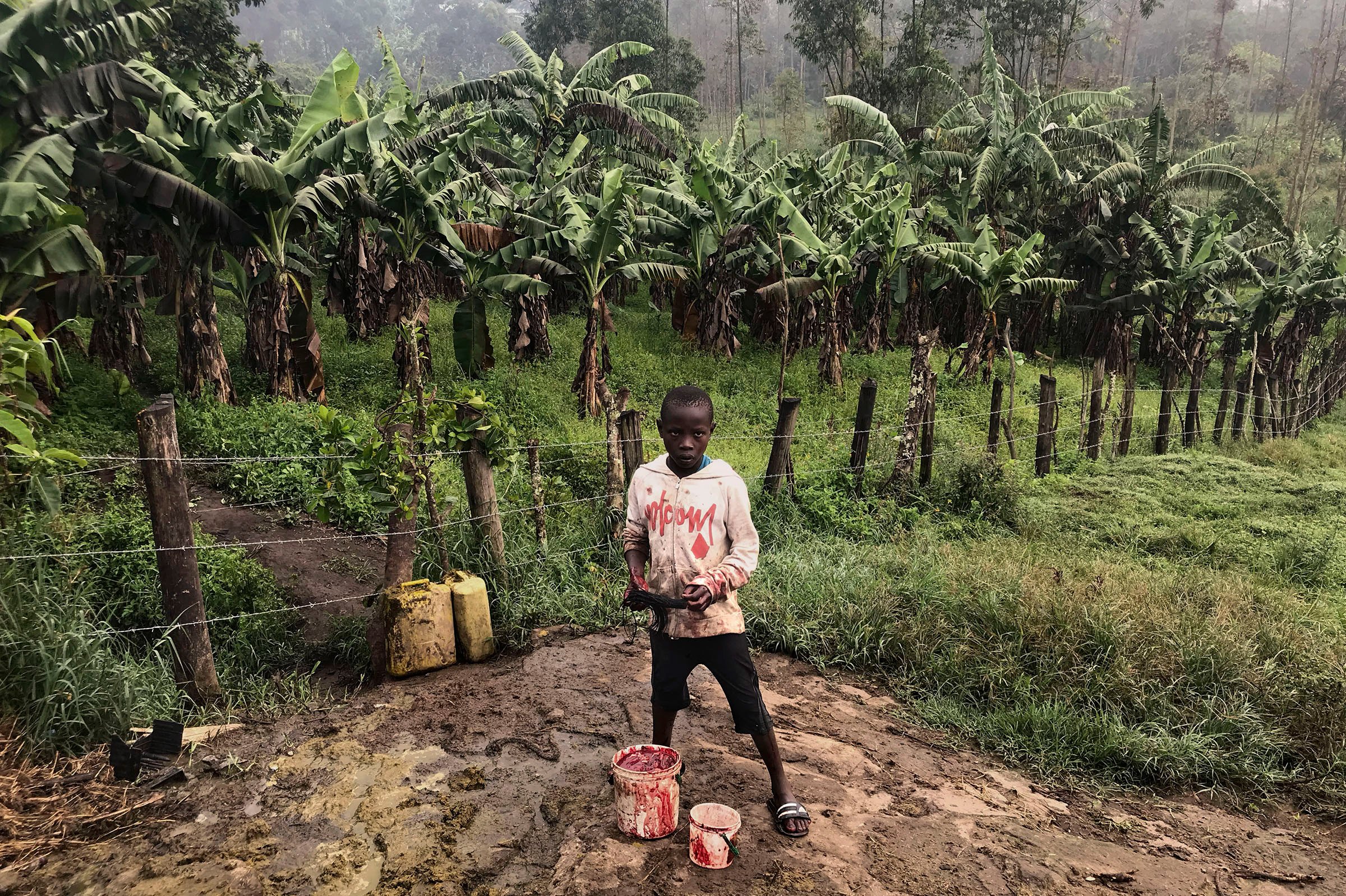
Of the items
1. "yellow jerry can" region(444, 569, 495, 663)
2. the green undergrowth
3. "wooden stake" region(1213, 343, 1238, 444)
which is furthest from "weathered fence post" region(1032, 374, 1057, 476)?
"yellow jerry can" region(444, 569, 495, 663)

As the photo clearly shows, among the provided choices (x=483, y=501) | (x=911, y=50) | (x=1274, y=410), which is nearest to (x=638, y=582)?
(x=483, y=501)

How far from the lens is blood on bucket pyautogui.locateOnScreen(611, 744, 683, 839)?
9.24ft

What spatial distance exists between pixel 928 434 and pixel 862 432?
A: 83cm

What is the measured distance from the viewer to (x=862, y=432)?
7.29 metres

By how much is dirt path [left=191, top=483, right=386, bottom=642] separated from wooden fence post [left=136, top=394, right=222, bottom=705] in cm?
102

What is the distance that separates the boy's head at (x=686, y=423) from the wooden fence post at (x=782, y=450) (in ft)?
12.7

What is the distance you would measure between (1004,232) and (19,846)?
16867 mm

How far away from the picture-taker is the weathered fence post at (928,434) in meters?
7.62

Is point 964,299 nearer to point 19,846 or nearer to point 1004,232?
point 1004,232

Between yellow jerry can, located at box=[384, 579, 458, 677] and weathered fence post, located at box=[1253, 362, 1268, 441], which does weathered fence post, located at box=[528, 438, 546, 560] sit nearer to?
yellow jerry can, located at box=[384, 579, 458, 677]

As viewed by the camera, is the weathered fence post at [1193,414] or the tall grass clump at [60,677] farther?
the weathered fence post at [1193,414]

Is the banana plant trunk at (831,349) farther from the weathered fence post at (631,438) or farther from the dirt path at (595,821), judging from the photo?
the dirt path at (595,821)

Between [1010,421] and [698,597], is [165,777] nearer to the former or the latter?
[698,597]

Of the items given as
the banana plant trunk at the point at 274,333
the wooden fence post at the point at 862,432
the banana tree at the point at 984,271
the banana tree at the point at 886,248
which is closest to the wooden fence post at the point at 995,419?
the wooden fence post at the point at 862,432
